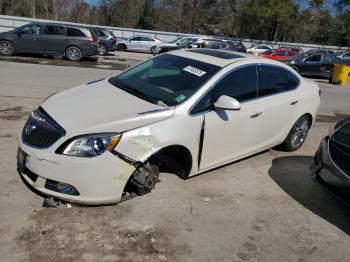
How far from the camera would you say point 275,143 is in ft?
19.1

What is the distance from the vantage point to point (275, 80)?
5.54 m

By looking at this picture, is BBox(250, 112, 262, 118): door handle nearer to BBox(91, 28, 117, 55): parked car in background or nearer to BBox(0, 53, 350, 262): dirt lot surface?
BBox(0, 53, 350, 262): dirt lot surface

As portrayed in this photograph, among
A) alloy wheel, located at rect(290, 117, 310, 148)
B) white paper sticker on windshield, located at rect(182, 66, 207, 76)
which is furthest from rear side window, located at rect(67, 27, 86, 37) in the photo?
white paper sticker on windshield, located at rect(182, 66, 207, 76)

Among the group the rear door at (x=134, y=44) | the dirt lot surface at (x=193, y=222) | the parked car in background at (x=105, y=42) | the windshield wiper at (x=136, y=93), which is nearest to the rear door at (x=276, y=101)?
the dirt lot surface at (x=193, y=222)

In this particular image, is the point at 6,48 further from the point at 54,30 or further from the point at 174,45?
the point at 174,45

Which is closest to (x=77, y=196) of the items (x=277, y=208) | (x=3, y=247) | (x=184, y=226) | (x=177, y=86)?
(x=3, y=247)

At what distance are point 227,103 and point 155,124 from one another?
900 mm

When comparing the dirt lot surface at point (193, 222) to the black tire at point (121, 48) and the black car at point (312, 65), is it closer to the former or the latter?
the black car at point (312, 65)

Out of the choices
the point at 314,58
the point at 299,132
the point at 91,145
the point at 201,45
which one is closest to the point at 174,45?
the point at 201,45

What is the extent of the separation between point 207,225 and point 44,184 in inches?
66.5

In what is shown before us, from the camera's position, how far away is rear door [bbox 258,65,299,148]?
5.28 m

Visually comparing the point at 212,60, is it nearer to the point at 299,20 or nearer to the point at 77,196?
the point at 77,196

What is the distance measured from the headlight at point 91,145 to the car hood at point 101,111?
0.20ft

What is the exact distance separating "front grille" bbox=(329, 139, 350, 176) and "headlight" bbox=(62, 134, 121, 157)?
7.95 ft
